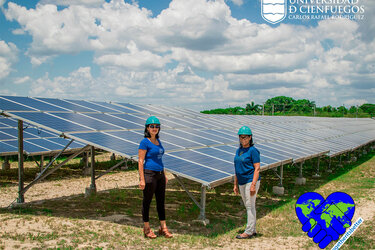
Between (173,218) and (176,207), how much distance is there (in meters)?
1.41

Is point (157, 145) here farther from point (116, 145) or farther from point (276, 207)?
point (276, 207)

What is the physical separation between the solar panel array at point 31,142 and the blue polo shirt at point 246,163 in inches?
455

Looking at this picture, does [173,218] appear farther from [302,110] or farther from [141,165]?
[302,110]

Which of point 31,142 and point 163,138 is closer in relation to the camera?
point 163,138

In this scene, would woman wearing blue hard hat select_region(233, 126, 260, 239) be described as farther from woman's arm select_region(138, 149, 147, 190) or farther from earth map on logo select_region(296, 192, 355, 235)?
woman's arm select_region(138, 149, 147, 190)

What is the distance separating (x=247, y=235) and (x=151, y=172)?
273cm

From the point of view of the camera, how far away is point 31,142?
1828 cm

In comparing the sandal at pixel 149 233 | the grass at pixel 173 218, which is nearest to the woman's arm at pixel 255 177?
the grass at pixel 173 218

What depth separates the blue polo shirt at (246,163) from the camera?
7.50 meters

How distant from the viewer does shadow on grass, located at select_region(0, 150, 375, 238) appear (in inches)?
371

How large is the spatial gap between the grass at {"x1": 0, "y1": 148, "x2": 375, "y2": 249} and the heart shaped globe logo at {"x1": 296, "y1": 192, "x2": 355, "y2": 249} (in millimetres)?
2229

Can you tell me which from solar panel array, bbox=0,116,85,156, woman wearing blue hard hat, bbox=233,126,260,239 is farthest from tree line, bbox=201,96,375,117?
woman wearing blue hard hat, bbox=233,126,260,239

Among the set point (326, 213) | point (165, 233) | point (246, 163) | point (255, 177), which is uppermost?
point (246, 163)

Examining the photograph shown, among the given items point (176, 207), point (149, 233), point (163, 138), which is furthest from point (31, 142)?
point (149, 233)
